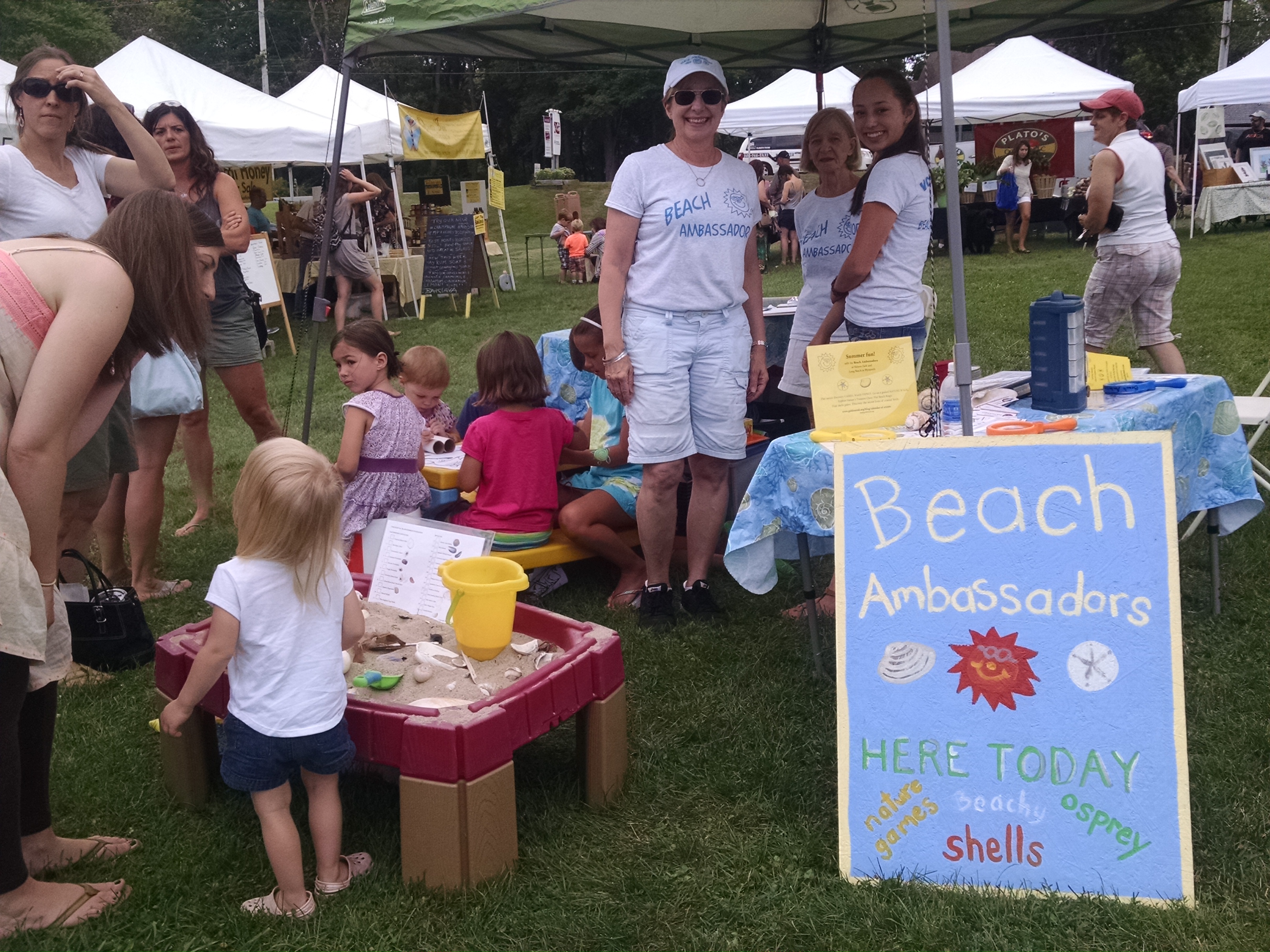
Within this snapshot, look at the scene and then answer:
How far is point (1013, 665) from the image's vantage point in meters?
2.26

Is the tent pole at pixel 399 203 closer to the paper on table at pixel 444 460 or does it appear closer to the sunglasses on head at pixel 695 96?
the paper on table at pixel 444 460

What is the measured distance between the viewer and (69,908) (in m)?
2.31

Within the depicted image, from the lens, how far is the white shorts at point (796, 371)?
426 cm

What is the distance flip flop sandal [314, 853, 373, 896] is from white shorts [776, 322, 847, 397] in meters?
2.43

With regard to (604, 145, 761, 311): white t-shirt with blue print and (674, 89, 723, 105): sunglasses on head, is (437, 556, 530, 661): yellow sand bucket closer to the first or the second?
(604, 145, 761, 311): white t-shirt with blue print

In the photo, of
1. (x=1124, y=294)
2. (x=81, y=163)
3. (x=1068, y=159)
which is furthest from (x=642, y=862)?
(x=1068, y=159)

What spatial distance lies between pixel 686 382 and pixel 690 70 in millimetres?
988

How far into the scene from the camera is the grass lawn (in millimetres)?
2195

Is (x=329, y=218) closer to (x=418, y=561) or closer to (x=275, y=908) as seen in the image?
(x=418, y=561)

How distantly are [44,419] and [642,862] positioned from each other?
1551 millimetres

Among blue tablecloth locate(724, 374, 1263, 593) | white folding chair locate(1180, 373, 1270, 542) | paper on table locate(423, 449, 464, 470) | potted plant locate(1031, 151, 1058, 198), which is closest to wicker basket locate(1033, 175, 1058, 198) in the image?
potted plant locate(1031, 151, 1058, 198)

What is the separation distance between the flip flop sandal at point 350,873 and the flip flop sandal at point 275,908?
0.09 ft

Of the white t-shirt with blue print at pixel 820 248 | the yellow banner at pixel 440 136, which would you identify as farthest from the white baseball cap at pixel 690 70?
the yellow banner at pixel 440 136

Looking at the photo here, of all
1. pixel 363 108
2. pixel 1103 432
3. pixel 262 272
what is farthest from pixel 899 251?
pixel 363 108
